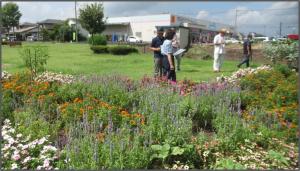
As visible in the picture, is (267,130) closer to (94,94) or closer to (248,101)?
(248,101)

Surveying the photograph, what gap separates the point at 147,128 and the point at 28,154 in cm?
144

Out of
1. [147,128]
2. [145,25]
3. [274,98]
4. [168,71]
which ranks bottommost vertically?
[147,128]

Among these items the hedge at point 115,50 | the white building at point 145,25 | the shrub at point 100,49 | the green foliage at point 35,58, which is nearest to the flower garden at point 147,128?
the green foliage at point 35,58

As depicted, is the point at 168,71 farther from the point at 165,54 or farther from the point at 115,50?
the point at 115,50

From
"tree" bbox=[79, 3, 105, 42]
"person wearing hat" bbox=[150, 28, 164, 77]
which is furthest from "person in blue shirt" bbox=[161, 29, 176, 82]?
"tree" bbox=[79, 3, 105, 42]

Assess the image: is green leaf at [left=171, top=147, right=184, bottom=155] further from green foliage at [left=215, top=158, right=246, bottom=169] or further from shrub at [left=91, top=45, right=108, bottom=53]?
shrub at [left=91, top=45, right=108, bottom=53]

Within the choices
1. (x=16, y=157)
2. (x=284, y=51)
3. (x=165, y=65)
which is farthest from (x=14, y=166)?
(x=284, y=51)

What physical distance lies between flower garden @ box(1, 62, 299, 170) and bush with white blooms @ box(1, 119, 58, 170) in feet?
0.04

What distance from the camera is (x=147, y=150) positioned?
4.43 m

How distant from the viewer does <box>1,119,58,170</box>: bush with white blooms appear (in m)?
4.37

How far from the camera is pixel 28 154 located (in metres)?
4.55

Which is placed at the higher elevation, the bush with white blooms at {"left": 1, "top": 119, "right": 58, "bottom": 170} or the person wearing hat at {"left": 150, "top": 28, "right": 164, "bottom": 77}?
the person wearing hat at {"left": 150, "top": 28, "right": 164, "bottom": 77}

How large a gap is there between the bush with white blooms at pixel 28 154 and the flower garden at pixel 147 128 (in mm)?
11

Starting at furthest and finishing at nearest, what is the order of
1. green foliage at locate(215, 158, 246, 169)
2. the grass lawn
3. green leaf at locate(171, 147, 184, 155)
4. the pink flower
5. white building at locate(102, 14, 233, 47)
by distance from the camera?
1. white building at locate(102, 14, 233, 47)
2. the grass lawn
3. green leaf at locate(171, 147, 184, 155)
4. the pink flower
5. green foliage at locate(215, 158, 246, 169)
